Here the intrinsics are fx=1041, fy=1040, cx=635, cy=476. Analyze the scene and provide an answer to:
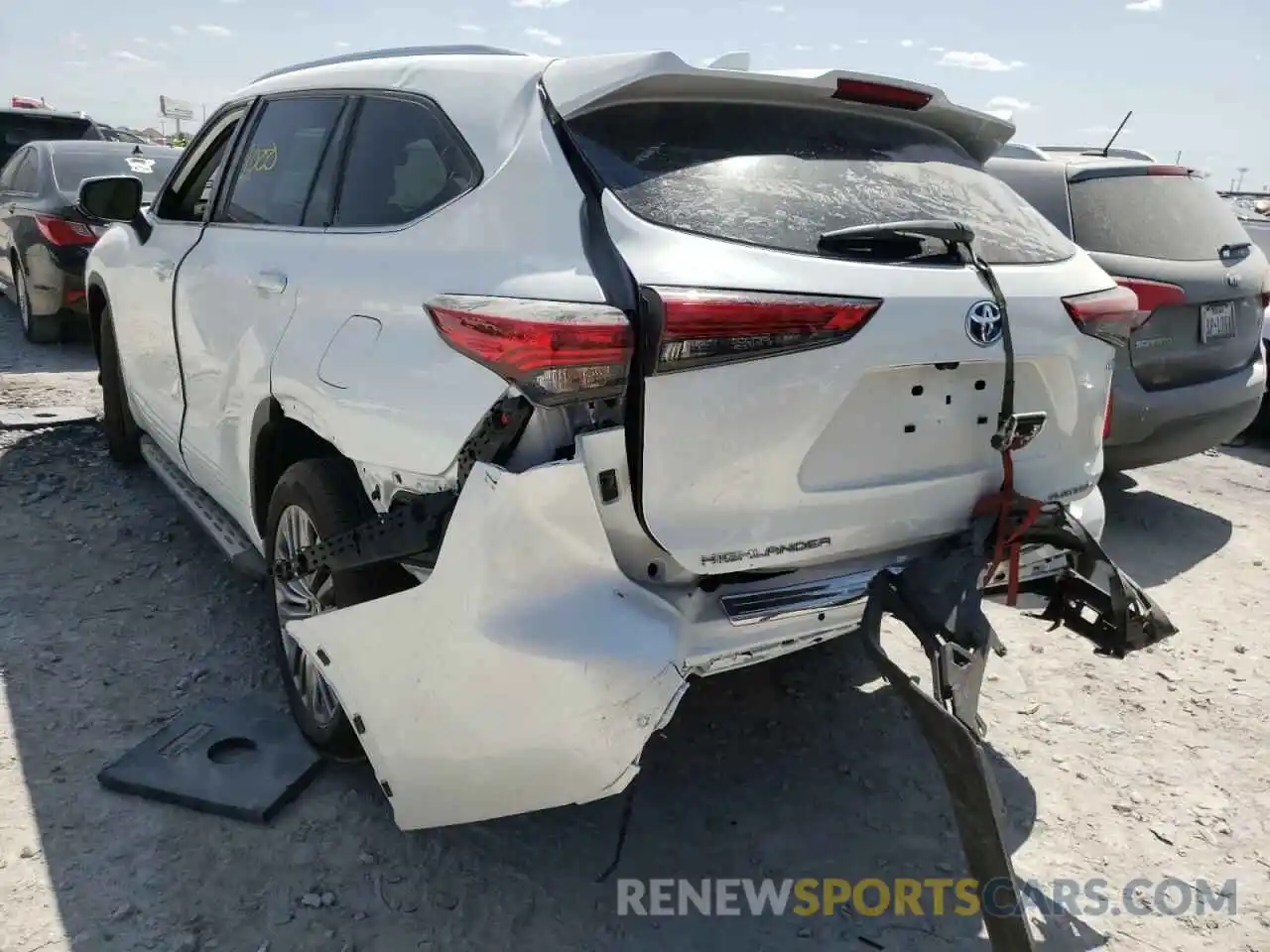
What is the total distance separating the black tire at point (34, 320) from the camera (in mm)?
8273

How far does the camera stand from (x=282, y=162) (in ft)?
11.0

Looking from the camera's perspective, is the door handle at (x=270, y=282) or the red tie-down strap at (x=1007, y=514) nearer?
the red tie-down strap at (x=1007, y=514)

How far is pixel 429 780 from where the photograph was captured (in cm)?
229

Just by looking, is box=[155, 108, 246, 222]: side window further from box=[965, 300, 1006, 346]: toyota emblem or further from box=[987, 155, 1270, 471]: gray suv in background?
box=[987, 155, 1270, 471]: gray suv in background

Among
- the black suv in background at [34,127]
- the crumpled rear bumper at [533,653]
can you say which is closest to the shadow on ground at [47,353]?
the black suv in background at [34,127]

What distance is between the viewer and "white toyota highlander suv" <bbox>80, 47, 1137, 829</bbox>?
2.08 metres

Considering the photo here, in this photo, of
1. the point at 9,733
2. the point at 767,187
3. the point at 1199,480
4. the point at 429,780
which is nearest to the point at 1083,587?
the point at 767,187

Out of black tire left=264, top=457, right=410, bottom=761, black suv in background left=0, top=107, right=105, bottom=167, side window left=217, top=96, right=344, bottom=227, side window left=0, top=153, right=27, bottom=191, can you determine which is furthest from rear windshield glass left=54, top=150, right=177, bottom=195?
black tire left=264, top=457, right=410, bottom=761

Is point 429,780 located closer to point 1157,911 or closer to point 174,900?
point 174,900

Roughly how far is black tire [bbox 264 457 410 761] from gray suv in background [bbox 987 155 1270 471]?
11.5 ft

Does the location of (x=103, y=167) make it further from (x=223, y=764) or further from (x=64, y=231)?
(x=223, y=764)

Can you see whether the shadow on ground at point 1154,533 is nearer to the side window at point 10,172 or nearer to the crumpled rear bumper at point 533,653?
the crumpled rear bumper at point 533,653

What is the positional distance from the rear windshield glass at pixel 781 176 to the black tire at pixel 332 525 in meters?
1.03

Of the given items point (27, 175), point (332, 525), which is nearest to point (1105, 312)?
point (332, 525)
